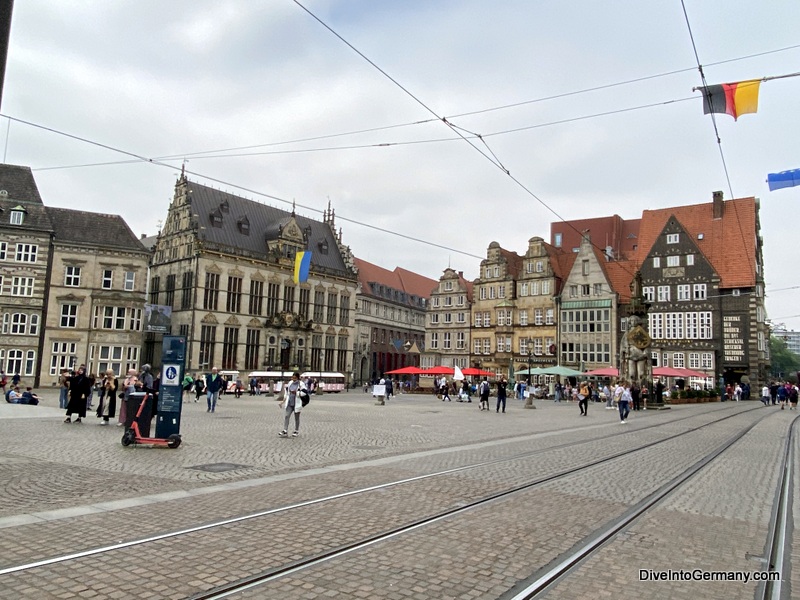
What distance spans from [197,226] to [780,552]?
57815 millimetres

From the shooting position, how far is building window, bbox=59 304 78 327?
154ft

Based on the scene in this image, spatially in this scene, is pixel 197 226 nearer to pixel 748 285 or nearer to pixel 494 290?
pixel 494 290

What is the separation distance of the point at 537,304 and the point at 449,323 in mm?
11489

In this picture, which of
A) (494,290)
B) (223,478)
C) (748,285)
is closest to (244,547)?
(223,478)

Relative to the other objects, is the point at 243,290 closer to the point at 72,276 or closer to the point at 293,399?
the point at 72,276

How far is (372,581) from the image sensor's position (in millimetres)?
5324

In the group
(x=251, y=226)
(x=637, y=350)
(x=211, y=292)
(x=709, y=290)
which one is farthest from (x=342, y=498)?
(x=251, y=226)

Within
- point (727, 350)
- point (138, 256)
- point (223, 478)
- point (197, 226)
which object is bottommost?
point (223, 478)

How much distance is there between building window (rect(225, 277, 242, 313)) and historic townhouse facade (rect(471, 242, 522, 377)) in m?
25.8

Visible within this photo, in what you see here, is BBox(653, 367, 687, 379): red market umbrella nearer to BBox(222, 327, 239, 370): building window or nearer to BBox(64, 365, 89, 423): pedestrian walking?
BBox(222, 327, 239, 370): building window

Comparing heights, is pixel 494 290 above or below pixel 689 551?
above

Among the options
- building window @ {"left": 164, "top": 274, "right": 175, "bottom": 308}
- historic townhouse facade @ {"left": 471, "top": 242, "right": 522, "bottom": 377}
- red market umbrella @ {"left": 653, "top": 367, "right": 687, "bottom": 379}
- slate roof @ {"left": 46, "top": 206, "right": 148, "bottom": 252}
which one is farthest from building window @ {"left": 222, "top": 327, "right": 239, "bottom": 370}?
red market umbrella @ {"left": 653, "top": 367, "right": 687, "bottom": 379}

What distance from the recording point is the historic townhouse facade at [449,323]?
70750 mm

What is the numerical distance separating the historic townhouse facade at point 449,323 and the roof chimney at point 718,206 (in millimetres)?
26770
